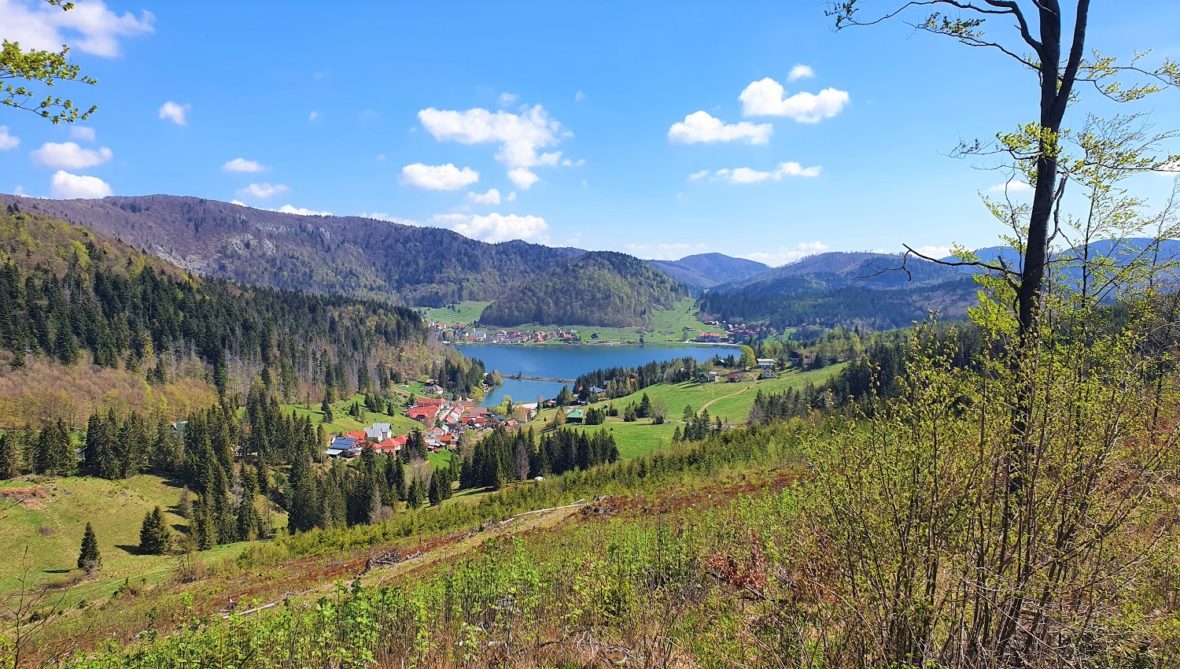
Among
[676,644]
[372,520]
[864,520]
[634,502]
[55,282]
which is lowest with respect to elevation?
[372,520]

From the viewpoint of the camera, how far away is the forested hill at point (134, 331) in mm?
74562

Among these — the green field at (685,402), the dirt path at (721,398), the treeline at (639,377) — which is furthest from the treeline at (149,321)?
the dirt path at (721,398)

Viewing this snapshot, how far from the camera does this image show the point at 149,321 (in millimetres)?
95688

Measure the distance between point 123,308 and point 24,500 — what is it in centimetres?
6521

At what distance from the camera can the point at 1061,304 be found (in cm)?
435

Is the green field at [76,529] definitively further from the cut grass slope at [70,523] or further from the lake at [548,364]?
the lake at [548,364]

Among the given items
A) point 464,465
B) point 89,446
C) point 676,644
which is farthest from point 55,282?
point 676,644

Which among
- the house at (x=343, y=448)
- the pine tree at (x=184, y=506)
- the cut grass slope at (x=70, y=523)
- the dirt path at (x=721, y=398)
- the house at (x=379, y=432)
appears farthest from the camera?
the dirt path at (x=721, y=398)

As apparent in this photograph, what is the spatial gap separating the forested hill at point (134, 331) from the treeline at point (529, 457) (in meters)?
59.7

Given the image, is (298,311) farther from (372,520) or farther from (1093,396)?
(1093,396)

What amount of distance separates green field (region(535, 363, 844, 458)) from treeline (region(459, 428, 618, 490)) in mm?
6510

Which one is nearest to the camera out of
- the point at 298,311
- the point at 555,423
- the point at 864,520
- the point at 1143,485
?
the point at 1143,485

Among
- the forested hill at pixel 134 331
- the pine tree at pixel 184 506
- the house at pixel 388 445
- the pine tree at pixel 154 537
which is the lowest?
the pine tree at pixel 184 506

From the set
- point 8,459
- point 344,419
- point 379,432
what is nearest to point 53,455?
point 8,459
